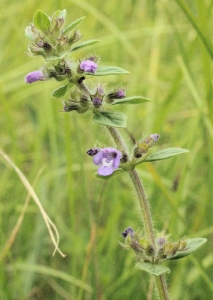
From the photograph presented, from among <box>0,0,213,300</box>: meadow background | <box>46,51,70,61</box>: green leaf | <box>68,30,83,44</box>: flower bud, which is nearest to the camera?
<box>46,51,70,61</box>: green leaf

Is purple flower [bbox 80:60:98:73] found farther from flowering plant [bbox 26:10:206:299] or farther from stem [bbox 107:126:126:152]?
stem [bbox 107:126:126:152]

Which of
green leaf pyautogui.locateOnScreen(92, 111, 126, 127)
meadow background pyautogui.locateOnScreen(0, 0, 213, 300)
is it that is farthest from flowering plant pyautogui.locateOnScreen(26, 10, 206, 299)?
meadow background pyautogui.locateOnScreen(0, 0, 213, 300)

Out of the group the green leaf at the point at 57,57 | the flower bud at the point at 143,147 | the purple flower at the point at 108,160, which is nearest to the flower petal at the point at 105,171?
the purple flower at the point at 108,160

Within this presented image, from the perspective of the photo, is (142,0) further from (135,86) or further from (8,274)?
(8,274)

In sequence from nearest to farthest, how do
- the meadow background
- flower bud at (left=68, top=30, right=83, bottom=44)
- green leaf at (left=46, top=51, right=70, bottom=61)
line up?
1. green leaf at (left=46, top=51, right=70, bottom=61)
2. flower bud at (left=68, top=30, right=83, bottom=44)
3. the meadow background

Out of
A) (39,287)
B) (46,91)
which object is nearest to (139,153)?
(39,287)

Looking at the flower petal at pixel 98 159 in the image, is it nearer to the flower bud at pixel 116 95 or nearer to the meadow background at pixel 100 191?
the flower bud at pixel 116 95

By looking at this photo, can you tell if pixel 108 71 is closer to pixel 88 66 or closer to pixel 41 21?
pixel 88 66

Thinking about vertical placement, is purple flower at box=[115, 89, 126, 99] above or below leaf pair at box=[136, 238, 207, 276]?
above
